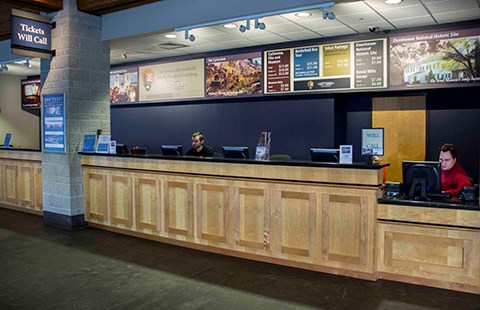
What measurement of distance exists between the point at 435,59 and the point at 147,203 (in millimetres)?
4278

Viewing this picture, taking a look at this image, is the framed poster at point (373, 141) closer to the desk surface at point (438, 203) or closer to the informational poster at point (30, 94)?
the desk surface at point (438, 203)

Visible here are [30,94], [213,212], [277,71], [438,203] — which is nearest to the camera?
[438,203]

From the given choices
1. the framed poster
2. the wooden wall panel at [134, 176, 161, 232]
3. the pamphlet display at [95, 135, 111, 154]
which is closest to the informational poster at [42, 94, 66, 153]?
the pamphlet display at [95, 135, 111, 154]

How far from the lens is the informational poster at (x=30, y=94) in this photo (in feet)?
35.3

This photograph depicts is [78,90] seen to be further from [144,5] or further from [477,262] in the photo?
[477,262]

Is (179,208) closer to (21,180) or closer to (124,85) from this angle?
(21,180)

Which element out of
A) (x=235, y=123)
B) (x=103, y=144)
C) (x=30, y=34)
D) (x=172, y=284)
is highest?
(x=30, y=34)

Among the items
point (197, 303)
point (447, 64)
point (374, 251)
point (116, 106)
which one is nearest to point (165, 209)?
point (197, 303)

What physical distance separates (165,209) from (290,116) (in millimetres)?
2844

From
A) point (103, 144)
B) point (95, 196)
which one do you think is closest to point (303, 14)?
point (103, 144)

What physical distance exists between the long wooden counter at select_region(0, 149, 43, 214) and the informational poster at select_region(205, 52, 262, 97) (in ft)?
10.4

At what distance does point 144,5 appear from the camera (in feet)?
19.6

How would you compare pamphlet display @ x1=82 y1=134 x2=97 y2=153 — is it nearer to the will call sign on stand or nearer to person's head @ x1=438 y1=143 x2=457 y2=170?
the will call sign on stand

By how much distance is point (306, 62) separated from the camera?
22.2 feet
